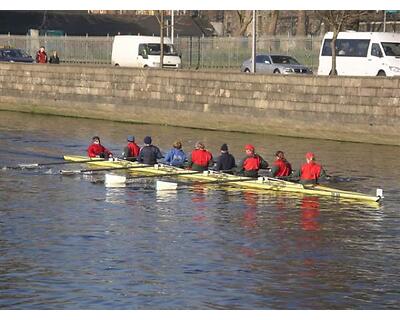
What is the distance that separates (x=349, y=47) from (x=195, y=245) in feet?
96.5

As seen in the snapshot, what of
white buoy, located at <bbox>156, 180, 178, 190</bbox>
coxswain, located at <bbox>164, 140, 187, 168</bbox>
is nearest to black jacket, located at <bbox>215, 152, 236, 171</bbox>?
coxswain, located at <bbox>164, 140, 187, 168</bbox>

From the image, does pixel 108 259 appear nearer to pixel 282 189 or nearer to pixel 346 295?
pixel 346 295

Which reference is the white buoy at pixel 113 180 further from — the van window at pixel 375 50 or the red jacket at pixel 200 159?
the van window at pixel 375 50

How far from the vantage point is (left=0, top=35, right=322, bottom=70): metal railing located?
223 ft

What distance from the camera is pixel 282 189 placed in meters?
32.7

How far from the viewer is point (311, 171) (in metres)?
32.2

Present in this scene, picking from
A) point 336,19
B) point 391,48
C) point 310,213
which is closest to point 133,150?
point 310,213

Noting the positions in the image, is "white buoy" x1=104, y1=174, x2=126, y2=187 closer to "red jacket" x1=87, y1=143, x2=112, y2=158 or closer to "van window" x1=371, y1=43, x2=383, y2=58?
"red jacket" x1=87, y1=143, x2=112, y2=158

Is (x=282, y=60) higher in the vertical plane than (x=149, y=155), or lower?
higher

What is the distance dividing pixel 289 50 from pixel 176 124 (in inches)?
750

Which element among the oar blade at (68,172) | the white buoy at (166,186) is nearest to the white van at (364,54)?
the oar blade at (68,172)

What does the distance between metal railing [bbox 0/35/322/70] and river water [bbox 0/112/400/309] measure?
28671mm

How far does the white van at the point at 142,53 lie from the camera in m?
64.2

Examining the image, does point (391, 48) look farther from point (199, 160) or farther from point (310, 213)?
point (310, 213)
